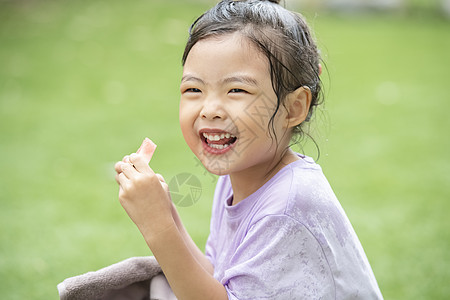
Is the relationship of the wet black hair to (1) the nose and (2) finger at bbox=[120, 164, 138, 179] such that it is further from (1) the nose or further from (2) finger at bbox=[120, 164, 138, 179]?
(2) finger at bbox=[120, 164, 138, 179]

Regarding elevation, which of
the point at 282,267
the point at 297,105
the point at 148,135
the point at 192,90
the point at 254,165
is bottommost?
the point at 282,267

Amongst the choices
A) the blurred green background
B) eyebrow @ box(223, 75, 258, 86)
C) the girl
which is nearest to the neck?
the girl

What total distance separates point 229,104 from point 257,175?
263 millimetres

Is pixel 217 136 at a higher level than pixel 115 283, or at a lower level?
higher

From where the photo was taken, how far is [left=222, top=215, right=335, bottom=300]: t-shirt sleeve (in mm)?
1356

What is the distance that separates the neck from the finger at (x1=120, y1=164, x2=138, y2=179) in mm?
323

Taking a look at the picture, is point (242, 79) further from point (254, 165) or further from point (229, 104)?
point (254, 165)

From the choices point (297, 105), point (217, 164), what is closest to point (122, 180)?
point (217, 164)

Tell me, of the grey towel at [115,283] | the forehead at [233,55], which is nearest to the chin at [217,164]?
the forehead at [233,55]

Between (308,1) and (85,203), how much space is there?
615 cm

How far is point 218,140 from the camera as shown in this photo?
1455 millimetres

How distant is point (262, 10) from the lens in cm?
149

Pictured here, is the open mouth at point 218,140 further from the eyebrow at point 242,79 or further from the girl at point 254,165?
the eyebrow at point 242,79

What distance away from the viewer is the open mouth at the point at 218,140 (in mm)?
1441
